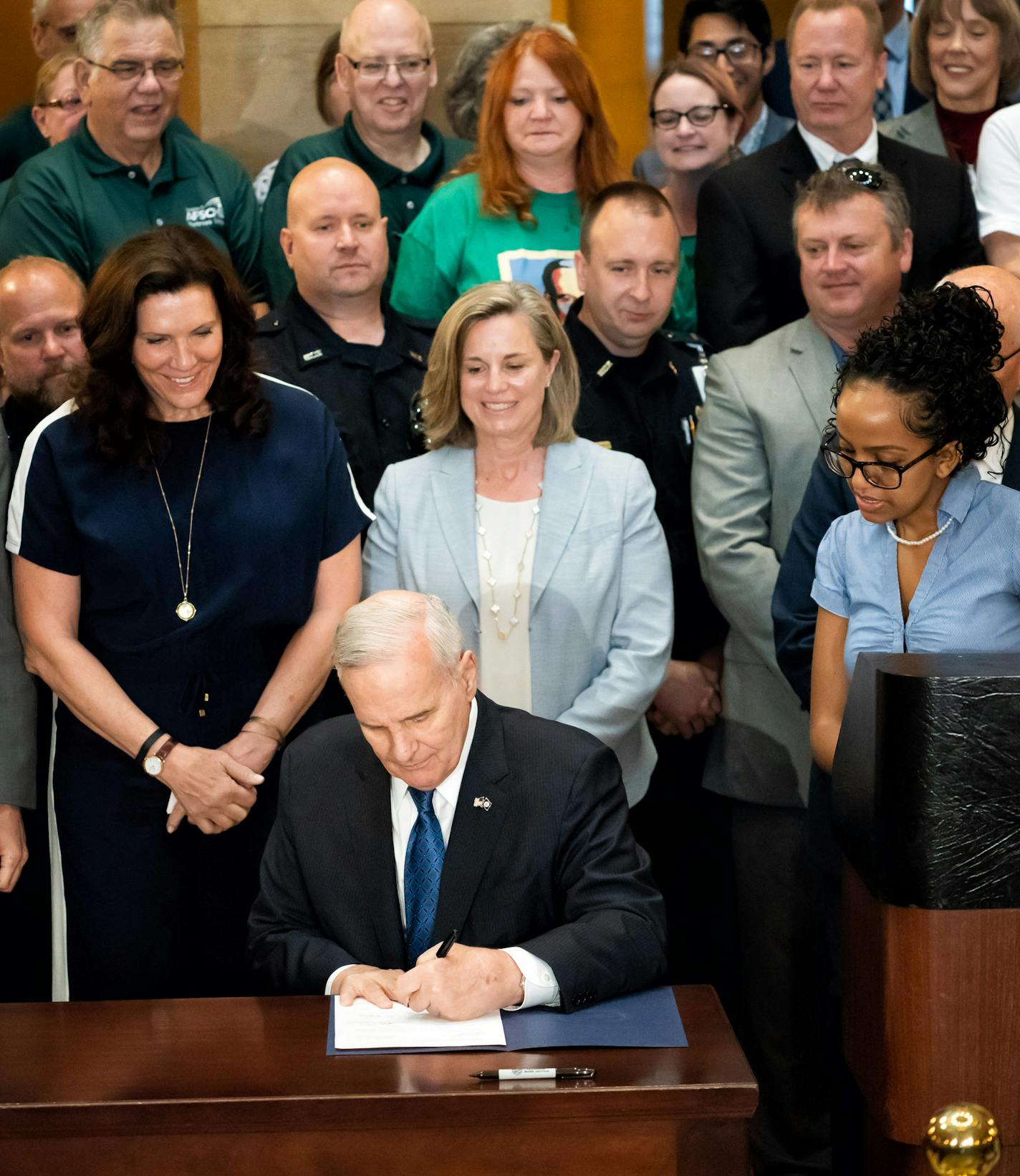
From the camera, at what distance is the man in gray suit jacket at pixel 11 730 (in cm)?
317

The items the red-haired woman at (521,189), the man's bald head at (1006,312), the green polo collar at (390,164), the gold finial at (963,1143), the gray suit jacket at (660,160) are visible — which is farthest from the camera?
the gray suit jacket at (660,160)

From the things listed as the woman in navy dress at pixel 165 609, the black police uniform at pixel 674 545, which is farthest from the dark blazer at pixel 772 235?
the woman in navy dress at pixel 165 609

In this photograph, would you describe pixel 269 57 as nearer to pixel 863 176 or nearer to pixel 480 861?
pixel 863 176

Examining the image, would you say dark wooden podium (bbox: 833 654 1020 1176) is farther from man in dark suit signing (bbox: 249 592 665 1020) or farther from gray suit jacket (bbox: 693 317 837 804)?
gray suit jacket (bbox: 693 317 837 804)

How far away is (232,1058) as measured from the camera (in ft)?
7.06

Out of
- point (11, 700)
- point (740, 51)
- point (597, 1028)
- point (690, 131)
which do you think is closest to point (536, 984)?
point (597, 1028)

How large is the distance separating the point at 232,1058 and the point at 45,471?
1.35m

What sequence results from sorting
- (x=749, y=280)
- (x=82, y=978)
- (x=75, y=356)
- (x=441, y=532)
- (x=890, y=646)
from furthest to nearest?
(x=749, y=280) < (x=75, y=356) < (x=441, y=532) < (x=82, y=978) < (x=890, y=646)

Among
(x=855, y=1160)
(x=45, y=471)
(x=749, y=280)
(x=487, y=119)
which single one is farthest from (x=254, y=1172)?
(x=487, y=119)

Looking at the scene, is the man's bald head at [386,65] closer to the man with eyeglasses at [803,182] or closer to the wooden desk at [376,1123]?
the man with eyeglasses at [803,182]

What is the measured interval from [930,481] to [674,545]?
126cm

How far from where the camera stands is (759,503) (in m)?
3.57

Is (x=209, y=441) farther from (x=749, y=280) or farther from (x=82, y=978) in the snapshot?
(x=749, y=280)

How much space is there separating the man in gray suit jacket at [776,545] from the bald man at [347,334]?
0.70 meters
